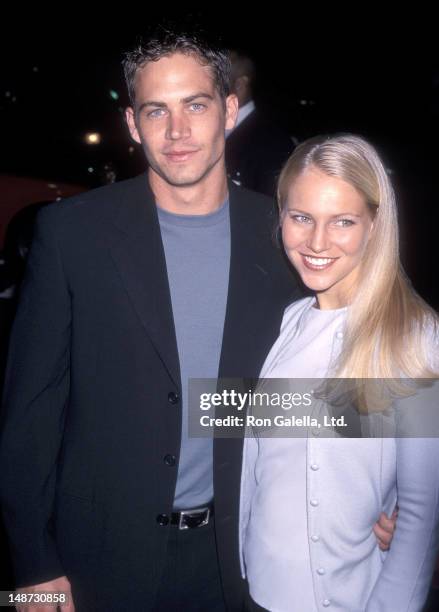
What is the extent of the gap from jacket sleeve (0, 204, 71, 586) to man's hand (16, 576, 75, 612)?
0.02 metres

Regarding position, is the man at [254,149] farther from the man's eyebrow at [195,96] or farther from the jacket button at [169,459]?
the jacket button at [169,459]

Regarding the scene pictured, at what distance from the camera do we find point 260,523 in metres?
1.62

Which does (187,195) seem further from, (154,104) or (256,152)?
(256,152)

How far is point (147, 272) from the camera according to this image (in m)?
1.68

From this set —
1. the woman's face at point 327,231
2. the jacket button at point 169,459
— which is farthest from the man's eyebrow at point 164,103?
the jacket button at point 169,459

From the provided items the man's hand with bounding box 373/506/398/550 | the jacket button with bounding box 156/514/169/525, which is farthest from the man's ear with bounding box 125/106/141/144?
the man's hand with bounding box 373/506/398/550

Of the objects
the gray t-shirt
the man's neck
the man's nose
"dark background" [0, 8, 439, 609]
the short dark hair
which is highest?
"dark background" [0, 8, 439, 609]

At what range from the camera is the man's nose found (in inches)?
66.4

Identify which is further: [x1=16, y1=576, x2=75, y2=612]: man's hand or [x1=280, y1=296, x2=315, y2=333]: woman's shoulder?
[x1=280, y1=296, x2=315, y2=333]: woman's shoulder

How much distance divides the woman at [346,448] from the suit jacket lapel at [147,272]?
1.10 feet

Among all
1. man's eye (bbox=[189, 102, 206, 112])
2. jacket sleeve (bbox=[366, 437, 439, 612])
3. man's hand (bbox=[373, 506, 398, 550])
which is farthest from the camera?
man's eye (bbox=[189, 102, 206, 112])

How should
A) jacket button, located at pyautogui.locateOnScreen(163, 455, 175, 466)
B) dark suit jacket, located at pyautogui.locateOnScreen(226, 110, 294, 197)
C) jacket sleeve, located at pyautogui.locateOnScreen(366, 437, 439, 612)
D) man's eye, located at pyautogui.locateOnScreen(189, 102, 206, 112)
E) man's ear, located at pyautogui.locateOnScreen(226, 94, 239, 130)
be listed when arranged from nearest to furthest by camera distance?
jacket sleeve, located at pyautogui.locateOnScreen(366, 437, 439, 612) < jacket button, located at pyautogui.locateOnScreen(163, 455, 175, 466) < man's eye, located at pyautogui.locateOnScreen(189, 102, 206, 112) < man's ear, located at pyautogui.locateOnScreen(226, 94, 239, 130) < dark suit jacket, located at pyautogui.locateOnScreen(226, 110, 294, 197)

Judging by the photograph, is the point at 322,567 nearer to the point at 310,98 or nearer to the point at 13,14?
the point at 13,14

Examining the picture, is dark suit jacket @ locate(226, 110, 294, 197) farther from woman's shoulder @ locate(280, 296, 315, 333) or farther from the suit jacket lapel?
the suit jacket lapel
